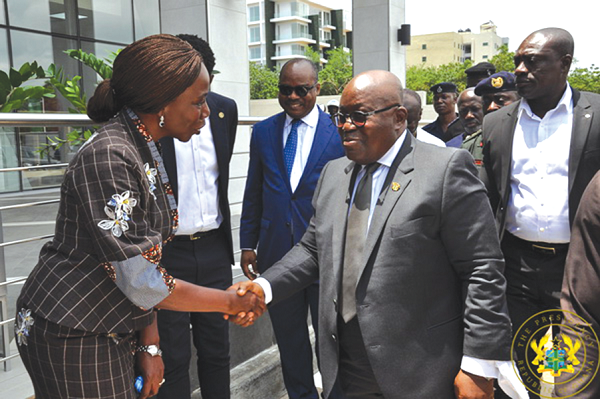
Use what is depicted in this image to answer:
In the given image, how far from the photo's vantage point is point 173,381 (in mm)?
3102

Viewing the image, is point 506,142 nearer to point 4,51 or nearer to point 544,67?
point 544,67

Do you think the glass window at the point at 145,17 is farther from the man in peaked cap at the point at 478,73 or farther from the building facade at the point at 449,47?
the building facade at the point at 449,47

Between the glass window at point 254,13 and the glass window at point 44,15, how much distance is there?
98256 mm

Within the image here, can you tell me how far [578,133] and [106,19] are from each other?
57.0 feet

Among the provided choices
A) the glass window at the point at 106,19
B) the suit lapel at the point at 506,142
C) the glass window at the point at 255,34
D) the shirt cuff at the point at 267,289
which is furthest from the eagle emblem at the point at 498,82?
the glass window at the point at 255,34

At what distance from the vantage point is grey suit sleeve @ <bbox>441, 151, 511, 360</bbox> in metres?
2.02

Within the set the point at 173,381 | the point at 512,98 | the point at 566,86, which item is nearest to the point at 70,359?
the point at 173,381

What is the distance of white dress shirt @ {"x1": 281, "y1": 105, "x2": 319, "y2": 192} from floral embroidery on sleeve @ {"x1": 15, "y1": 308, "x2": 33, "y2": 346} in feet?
6.37

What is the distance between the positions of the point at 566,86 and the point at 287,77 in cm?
173

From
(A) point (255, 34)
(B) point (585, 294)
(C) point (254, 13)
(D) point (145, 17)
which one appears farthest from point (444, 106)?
(C) point (254, 13)

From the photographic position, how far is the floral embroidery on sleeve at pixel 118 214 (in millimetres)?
1730

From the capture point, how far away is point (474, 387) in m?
2.04

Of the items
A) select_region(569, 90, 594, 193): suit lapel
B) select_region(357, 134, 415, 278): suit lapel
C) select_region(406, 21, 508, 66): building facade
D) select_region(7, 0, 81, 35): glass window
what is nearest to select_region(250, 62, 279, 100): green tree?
select_region(7, 0, 81, 35): glass window

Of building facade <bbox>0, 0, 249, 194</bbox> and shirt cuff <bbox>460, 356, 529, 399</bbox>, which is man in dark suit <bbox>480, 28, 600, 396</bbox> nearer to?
shirt cuff <bbox>460, 356, 529, 399</bbox>
